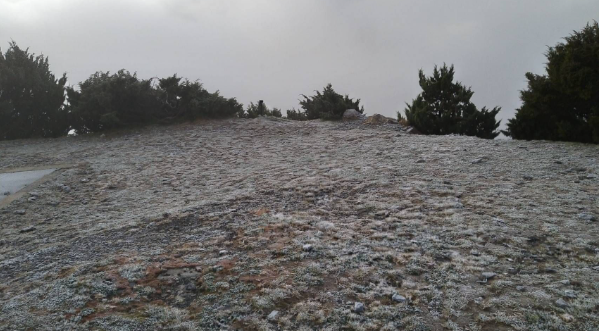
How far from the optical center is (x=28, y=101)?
49.6 ft

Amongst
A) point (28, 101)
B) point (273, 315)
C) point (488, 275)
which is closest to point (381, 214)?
point (488, 275)

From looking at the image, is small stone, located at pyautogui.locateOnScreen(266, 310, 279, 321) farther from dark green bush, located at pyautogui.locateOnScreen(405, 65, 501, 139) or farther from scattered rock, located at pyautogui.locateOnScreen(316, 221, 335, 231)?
dark green bush, located at pyautogui.locateOnScreen(405, 65, 501, 139)

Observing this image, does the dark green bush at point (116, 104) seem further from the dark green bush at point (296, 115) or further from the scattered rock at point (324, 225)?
the scattered rock at point (324, 225)

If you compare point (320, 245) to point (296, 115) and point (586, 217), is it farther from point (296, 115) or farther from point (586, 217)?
point (296, 115)

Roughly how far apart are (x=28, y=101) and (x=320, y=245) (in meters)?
14.6

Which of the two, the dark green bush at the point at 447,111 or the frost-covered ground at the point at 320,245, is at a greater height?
the dark green bush at the point at 447,111

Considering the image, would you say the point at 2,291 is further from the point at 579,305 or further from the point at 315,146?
the point at 315,146

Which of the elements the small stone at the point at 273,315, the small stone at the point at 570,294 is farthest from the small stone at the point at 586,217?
the small stone at the point at 273,315

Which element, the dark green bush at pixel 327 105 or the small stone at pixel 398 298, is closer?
the small stone at pixel 398 298

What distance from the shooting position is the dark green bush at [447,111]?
40.8 feet

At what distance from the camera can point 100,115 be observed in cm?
1448

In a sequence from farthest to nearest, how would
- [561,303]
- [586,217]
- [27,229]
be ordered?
[27,229] < [586,217] < [561,303]

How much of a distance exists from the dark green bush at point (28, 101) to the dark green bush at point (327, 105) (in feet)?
27.8

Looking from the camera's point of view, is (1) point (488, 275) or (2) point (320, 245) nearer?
(1) point (488, 275)
